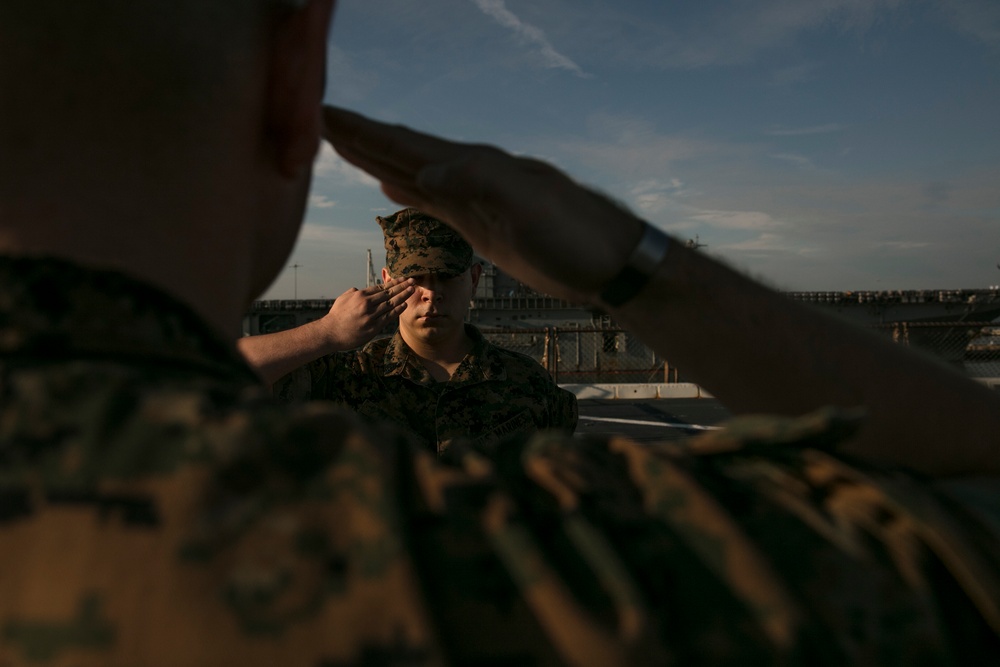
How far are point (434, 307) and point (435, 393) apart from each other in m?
0.50

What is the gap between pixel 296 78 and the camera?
0.97 m

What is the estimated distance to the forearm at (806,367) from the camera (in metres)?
1.21

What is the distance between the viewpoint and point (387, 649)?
61 centimetres

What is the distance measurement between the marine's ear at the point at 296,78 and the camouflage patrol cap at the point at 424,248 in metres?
2.82

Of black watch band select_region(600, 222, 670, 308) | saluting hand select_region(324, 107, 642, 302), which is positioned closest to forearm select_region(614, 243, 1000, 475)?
black watch band select_region(600, 222, 670, 308)

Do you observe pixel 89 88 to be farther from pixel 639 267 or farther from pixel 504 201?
pixel 639 267

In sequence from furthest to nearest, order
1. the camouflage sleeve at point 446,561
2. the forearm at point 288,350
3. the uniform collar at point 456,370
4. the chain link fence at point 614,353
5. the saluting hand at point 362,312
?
the chain link fence at point 614,353 < the uniform collar at point 456,370 < the saluting hand at point 362,312 < the forearm at point 288,350 < the camouflage sleeve at point 446,561

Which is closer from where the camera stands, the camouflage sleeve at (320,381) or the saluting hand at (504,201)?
the saluting hand at (504,201)

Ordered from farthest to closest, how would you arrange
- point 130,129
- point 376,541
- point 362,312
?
point 362,312
point 130,129
point 376,541

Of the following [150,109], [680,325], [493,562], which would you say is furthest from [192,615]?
[680,325]

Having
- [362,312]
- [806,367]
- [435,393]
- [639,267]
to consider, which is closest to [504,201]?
[639,267]

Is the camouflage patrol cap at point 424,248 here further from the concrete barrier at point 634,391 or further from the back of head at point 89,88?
the concrete barrier at point 634,391

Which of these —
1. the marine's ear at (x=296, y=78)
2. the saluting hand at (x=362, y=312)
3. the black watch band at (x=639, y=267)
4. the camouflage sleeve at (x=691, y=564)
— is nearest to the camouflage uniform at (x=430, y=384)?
the saluting hand at (x=362, y=312)

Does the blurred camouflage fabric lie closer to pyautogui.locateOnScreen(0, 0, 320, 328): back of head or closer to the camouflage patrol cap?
the camouflage patrol cap
